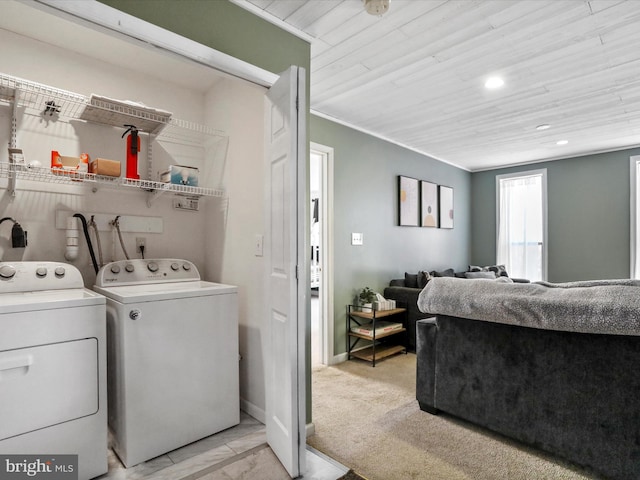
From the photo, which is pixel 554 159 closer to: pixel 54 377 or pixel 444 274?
pixel 444 274

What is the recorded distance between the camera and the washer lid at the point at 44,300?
1607mm

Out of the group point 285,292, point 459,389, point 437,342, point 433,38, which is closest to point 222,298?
point 285,292

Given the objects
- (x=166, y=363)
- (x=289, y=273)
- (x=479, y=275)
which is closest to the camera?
(x=289, y=273)

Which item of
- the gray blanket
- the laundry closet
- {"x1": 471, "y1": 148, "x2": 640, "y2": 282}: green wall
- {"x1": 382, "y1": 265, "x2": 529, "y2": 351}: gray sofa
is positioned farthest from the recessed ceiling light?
{"x1": 471, "y1": 148, "x2": 640, "y2": 282}: green wall

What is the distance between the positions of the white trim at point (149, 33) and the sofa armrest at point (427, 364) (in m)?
1.84

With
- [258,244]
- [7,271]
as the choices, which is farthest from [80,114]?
[258,244]

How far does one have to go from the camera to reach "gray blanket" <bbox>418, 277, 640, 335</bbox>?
66.5 inches

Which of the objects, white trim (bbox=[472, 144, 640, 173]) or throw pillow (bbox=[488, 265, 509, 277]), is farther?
throw pillow (bbox=[488, 265, 509, 277])

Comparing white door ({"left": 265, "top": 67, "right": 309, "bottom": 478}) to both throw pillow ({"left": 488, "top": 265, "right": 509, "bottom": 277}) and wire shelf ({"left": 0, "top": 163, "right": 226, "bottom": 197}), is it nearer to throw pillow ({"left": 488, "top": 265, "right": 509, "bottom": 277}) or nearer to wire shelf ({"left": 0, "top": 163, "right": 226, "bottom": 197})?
wire shelf ({"left": 0, "top": 163, "right": 226, "bottom": 197})

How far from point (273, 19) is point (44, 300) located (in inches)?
74.3

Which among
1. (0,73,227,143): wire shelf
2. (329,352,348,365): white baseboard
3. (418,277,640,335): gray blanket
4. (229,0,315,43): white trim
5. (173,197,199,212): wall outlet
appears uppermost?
(229,0,315,43): white trim

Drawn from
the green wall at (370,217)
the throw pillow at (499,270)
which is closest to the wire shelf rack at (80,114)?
the green wall at (370,217)

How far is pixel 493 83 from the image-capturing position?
300 centimetres

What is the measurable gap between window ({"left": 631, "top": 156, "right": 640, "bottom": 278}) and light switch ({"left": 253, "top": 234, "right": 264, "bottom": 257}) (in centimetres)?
505
